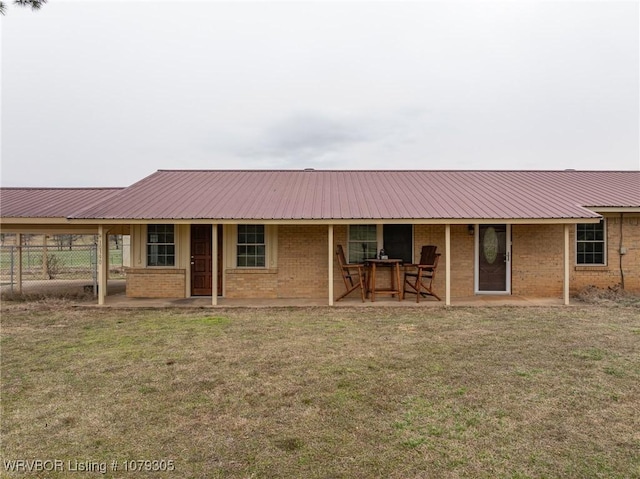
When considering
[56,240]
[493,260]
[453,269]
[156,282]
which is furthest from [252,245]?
[56,240]

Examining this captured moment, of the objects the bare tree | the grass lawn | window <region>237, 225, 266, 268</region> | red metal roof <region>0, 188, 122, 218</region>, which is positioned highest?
the bare tree

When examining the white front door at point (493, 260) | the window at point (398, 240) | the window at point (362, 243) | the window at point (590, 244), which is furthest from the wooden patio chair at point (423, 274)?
the window at point (590, 244)

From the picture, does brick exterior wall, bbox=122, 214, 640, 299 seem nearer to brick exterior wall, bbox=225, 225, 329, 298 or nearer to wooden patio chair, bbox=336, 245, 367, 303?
brick exterior wall, bbox=225, 225, 329, 298

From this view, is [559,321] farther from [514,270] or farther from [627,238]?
[627,238]

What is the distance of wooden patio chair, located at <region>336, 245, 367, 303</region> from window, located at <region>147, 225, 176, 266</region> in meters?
4.49

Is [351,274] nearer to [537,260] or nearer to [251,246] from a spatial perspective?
[251,246]

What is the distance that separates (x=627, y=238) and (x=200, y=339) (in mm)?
11077

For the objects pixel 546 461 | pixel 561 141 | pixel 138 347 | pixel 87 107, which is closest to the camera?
pixel 546 461

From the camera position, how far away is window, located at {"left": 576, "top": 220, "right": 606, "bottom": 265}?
10.3m

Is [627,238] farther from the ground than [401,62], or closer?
closer

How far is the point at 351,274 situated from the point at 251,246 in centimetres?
279

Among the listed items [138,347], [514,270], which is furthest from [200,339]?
[514,270]

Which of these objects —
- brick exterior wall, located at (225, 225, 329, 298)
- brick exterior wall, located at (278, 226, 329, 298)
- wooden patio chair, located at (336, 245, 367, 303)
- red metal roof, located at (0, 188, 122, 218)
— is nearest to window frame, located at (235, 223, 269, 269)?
brick exterior wall, located at (225, 225, 329, 298)

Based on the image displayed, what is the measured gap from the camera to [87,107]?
1540 cm
